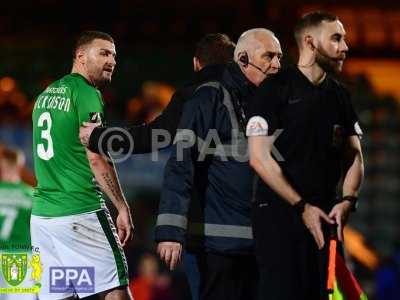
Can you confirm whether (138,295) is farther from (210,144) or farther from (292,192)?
(292,192)

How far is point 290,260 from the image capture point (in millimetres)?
4934

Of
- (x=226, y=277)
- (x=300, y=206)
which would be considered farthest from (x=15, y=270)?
(x=300, y=206)

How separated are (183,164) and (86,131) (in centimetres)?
79

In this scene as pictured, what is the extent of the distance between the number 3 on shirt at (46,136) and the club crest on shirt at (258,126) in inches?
61.6

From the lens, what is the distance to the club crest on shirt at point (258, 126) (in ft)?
16.1

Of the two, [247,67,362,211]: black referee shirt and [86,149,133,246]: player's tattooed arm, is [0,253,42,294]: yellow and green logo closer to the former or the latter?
[86,149,133,246]: player's tattooed arm

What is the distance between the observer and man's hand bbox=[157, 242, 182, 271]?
17.4 feet

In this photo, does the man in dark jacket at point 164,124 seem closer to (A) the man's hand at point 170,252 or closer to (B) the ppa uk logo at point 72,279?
(B) the ppa uk logo at point 72,279

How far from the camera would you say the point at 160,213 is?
542 cm

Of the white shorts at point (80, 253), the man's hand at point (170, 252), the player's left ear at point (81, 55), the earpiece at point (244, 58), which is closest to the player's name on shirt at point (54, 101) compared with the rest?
the player's left ear at point (81, 55)

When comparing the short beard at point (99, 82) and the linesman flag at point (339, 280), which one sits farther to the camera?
the short beard at point (99, 82)

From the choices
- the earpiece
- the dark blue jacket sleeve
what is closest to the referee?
the dark blue jacket sleeve

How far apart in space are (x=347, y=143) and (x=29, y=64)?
36.2 feet

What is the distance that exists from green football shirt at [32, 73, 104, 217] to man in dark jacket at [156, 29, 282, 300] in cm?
73
